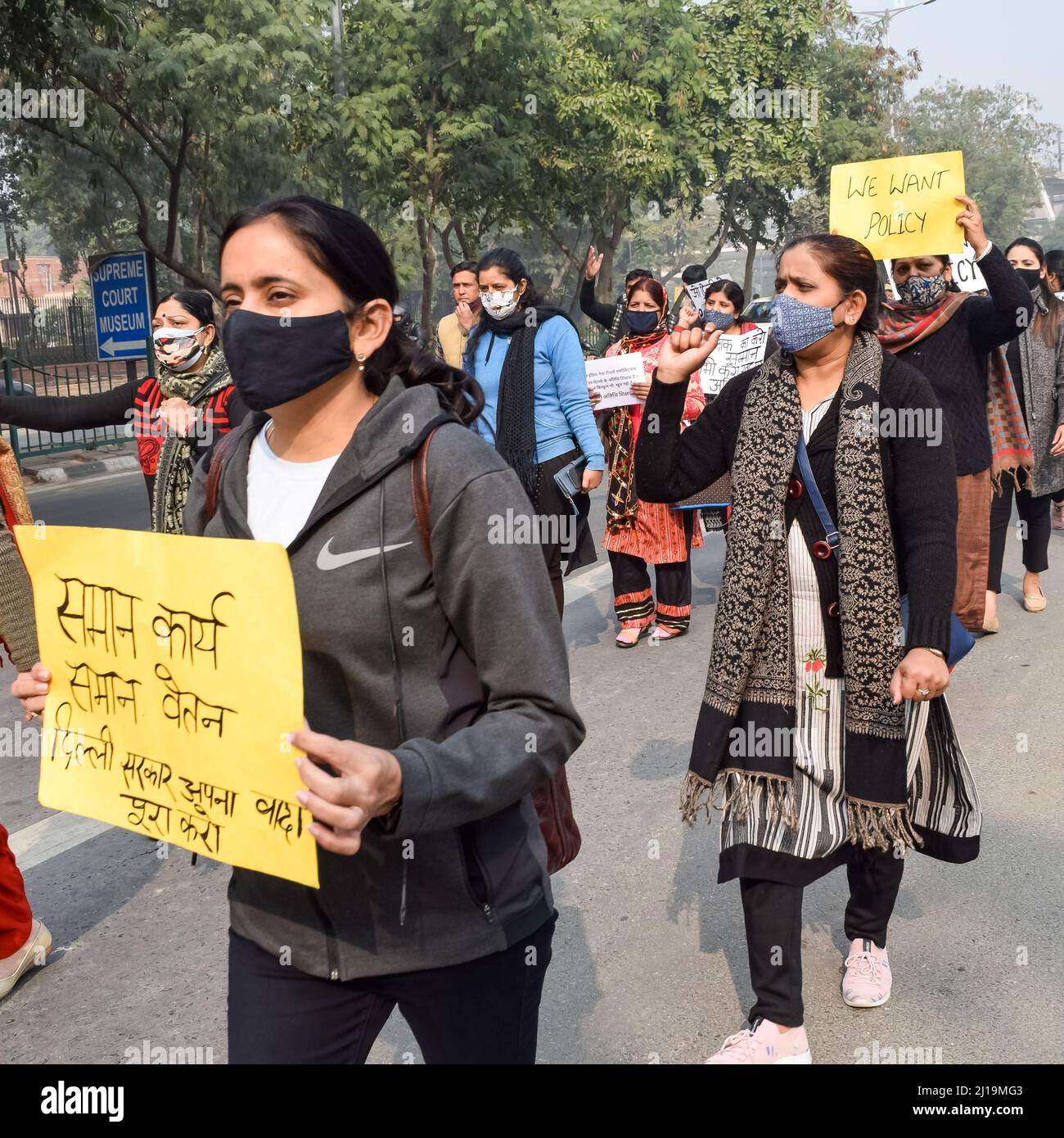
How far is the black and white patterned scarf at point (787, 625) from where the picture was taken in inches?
112

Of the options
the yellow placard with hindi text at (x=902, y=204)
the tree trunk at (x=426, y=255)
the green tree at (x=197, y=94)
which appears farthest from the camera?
the tree trunk at (x=426, y=255)

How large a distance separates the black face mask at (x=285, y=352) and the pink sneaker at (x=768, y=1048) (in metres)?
1.85

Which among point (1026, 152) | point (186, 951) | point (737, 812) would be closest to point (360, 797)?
point (737, 812)

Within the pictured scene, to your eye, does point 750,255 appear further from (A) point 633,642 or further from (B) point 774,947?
(B) point 774,947

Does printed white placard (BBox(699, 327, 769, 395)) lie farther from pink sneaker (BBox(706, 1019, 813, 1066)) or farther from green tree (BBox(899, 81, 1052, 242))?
green tree (BBox(899, 81, 1052, 242))

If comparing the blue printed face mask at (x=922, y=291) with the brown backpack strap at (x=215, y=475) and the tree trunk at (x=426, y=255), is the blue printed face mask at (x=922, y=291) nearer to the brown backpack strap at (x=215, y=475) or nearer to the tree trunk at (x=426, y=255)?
the brown backpack strap at (x=215, y=475)

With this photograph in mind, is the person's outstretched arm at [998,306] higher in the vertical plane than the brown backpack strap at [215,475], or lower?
higher

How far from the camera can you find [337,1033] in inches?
71.7

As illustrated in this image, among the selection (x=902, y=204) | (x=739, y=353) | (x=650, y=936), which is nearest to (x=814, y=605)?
(x=650, y=936)

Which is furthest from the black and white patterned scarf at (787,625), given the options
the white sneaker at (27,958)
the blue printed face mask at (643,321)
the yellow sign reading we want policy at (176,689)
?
the blue printed face mask at (643,321)

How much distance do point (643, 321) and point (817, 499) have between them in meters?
4.29

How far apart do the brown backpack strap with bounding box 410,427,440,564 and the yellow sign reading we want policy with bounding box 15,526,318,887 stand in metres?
0.22
